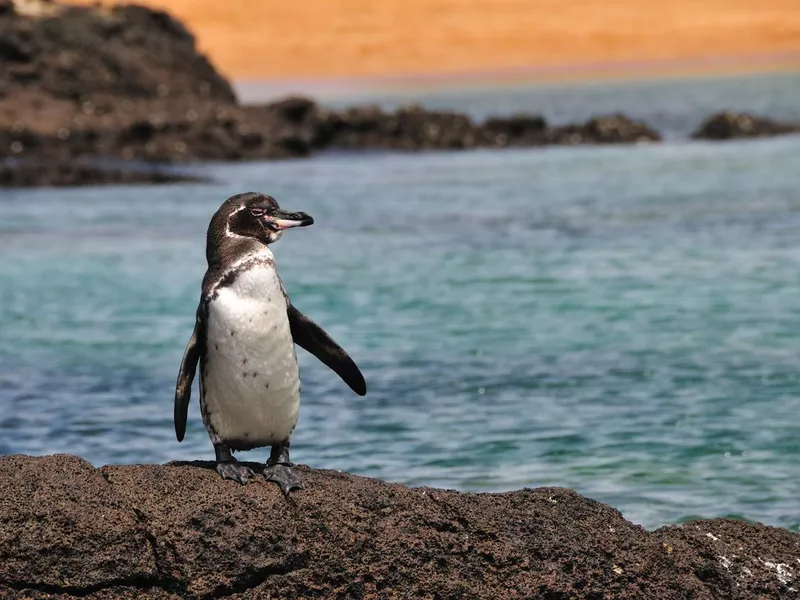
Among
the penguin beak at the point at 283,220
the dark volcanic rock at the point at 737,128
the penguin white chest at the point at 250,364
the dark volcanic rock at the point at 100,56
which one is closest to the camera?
the penguin white chest at the point at 250,364

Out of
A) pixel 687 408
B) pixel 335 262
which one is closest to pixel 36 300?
pixel 335 262

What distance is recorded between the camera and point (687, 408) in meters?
10.7

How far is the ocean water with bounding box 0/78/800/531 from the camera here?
9086 millimetres

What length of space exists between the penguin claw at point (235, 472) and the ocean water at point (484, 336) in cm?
316

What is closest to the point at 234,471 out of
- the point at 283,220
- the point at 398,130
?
the point at 283,220

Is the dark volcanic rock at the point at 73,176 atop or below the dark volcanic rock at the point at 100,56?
below

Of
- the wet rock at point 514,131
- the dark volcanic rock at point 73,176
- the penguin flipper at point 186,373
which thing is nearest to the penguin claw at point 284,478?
the penguin flipper at point 186,373

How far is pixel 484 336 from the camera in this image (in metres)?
14.4

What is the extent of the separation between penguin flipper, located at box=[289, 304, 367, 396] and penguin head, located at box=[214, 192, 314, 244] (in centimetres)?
39

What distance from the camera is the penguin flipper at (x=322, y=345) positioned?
557cm

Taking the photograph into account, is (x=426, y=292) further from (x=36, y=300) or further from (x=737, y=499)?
(x=737, y=499)

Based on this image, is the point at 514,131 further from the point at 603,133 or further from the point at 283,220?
the point at 283,220

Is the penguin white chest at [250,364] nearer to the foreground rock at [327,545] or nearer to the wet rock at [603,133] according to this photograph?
the foreground rock at [327,545]

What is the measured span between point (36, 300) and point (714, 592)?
562 inches
